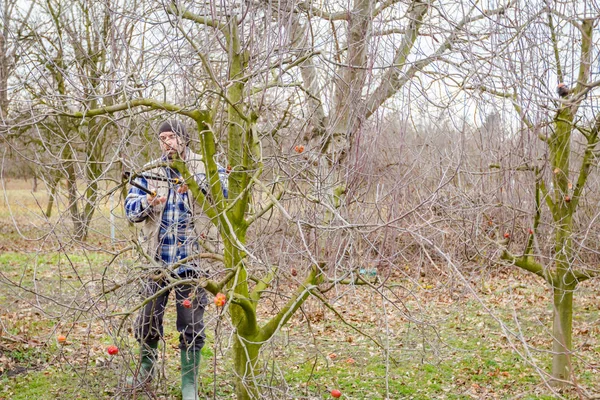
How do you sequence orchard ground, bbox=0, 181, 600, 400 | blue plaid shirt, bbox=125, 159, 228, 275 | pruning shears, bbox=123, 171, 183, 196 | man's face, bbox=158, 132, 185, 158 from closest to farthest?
1. pruning shears, bbox=123, 171, 183, 196
2. man's face, bbox=158, 132, 185, 158
3. blue plaid shirt, bbox=125, 159, 228, 275
4. orchard ground, bbox=0, 181, 600, 400

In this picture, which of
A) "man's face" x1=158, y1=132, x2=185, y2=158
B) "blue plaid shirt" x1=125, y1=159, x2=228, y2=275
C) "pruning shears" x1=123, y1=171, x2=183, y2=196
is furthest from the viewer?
"blue plaid shirt" x1=125, y1=159, x2=228, y2=275

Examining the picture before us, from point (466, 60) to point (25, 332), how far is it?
15.7 feet

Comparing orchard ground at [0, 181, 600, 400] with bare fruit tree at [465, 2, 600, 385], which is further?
orchard ground at [0, 181, 600, 400]

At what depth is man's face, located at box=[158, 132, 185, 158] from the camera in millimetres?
2922

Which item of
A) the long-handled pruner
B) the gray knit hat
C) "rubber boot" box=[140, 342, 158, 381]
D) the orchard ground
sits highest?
the gray knit hat

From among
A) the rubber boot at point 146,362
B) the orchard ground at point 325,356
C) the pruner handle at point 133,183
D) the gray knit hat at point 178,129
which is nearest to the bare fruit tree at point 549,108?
the orchard ground at point 325,356

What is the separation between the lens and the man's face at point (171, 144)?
2.92 metres

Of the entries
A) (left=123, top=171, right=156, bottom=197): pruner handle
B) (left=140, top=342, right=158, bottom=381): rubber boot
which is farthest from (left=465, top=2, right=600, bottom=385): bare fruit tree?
(left=140, top=342, right=158, bottom=381): rubber boot

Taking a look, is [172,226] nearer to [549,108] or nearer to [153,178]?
[153,178]

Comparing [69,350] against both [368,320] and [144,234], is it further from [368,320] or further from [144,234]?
[368,320]

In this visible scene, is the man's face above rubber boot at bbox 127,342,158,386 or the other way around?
above

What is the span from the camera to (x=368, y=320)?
7.56 metres

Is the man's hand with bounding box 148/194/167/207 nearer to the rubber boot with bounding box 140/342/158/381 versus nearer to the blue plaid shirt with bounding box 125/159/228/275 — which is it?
the blue plaid shirt with bounding box 125/159/228/275

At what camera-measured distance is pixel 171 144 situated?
3072mm
